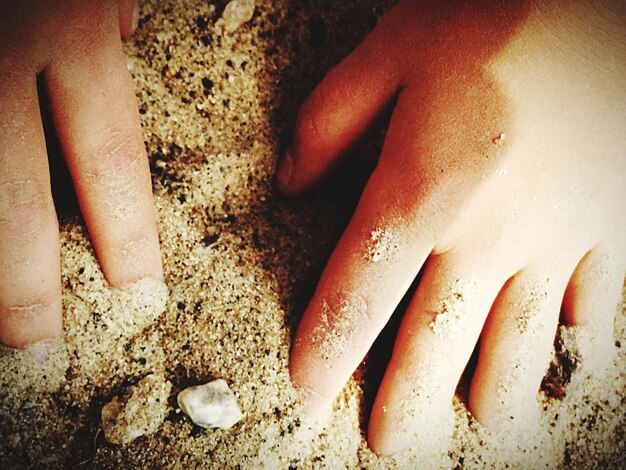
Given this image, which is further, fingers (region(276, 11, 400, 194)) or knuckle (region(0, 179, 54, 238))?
fingers (region(276, 11, 400, 194))

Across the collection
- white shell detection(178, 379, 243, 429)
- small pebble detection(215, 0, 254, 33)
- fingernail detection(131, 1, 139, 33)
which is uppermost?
small pebble detection(215, 0, 254, 33)

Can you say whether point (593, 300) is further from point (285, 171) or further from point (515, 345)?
point (285, 171)

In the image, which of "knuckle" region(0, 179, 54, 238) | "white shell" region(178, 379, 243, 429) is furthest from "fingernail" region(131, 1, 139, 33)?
"white shell" region(178, 379, 243, 429)

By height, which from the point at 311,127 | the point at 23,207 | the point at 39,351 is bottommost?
the point at 39,351

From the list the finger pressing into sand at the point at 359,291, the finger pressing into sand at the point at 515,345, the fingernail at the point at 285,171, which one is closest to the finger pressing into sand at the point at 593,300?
the finger pressing into sand at the point at 515,345

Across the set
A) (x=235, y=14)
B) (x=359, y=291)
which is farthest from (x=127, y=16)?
(x=359, y=291)

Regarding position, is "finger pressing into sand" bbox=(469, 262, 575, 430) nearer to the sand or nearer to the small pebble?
the sand

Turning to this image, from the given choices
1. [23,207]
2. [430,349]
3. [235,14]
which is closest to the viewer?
[23,207]
